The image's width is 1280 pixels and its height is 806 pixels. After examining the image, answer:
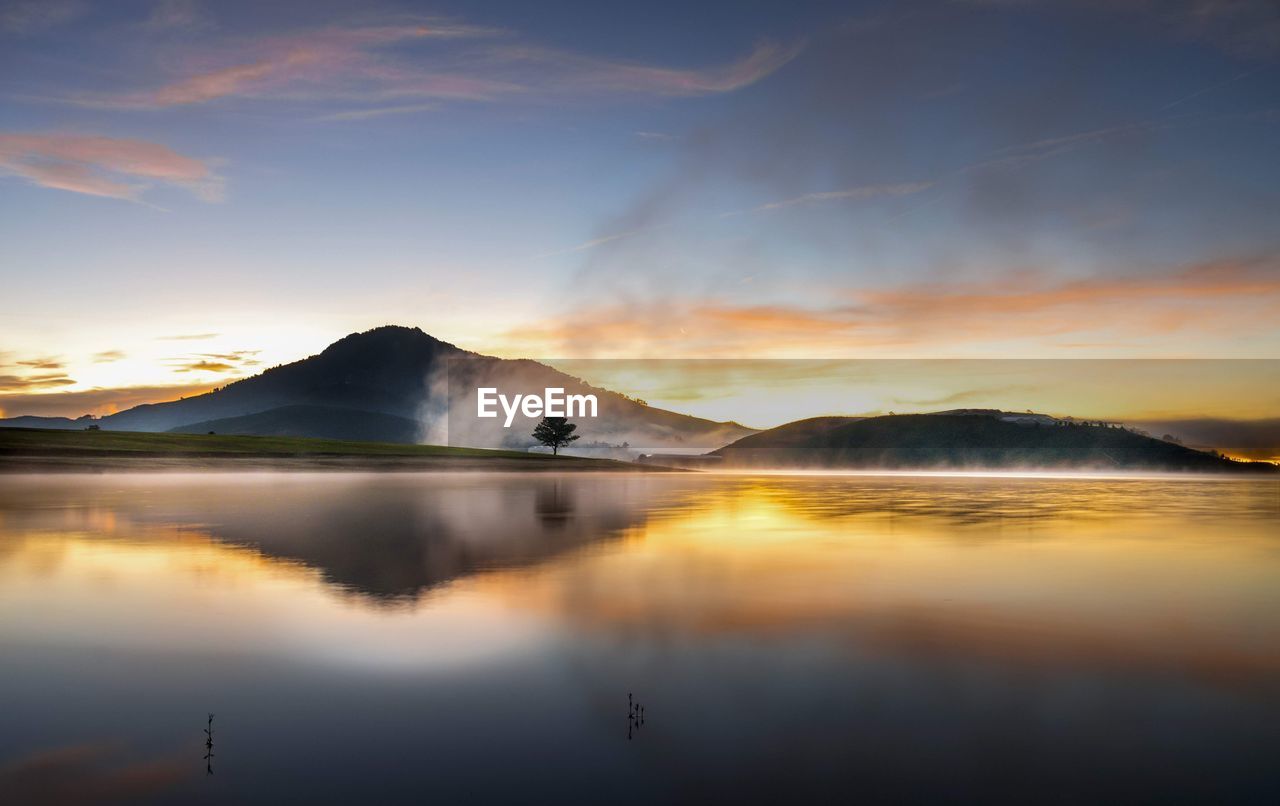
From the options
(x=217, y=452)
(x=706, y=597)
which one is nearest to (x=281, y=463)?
(x=217, y=452)

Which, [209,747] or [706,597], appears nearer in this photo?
[209,747]

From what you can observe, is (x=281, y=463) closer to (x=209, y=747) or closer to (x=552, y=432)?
(x=552, y=432)

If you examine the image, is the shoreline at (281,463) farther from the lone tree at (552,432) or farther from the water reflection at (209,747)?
the water reflection at (209,747)

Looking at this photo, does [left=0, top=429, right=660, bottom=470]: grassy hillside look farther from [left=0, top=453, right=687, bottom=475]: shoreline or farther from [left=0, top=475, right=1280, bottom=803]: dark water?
[left=0, top=475, right=1280, bottom=803]: dark water

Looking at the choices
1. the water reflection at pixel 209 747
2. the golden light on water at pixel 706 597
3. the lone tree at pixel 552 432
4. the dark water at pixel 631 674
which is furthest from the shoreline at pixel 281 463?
the water reflection at pixel 209 747

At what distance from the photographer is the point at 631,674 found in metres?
12.0

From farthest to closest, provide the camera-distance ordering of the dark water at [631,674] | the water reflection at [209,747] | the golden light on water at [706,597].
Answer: the golden light on water at [706,597], the water reflection at [209,747], the dark water at [631,674]

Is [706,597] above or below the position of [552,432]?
below

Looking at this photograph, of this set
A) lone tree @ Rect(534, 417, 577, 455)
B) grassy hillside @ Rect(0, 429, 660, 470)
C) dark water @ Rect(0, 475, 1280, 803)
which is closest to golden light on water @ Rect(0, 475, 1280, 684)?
dark water @ Rect(0, 475, 1280, 803)

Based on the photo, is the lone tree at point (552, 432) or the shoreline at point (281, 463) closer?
the shoreline at point (281, 463)

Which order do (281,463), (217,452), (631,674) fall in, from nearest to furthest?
(631,674) → (281,463) → (217,452)

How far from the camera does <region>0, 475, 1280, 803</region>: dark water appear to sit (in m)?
8.25

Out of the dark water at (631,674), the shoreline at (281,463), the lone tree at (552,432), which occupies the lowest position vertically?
the dark water at (631,674)

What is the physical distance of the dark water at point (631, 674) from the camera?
825cm
